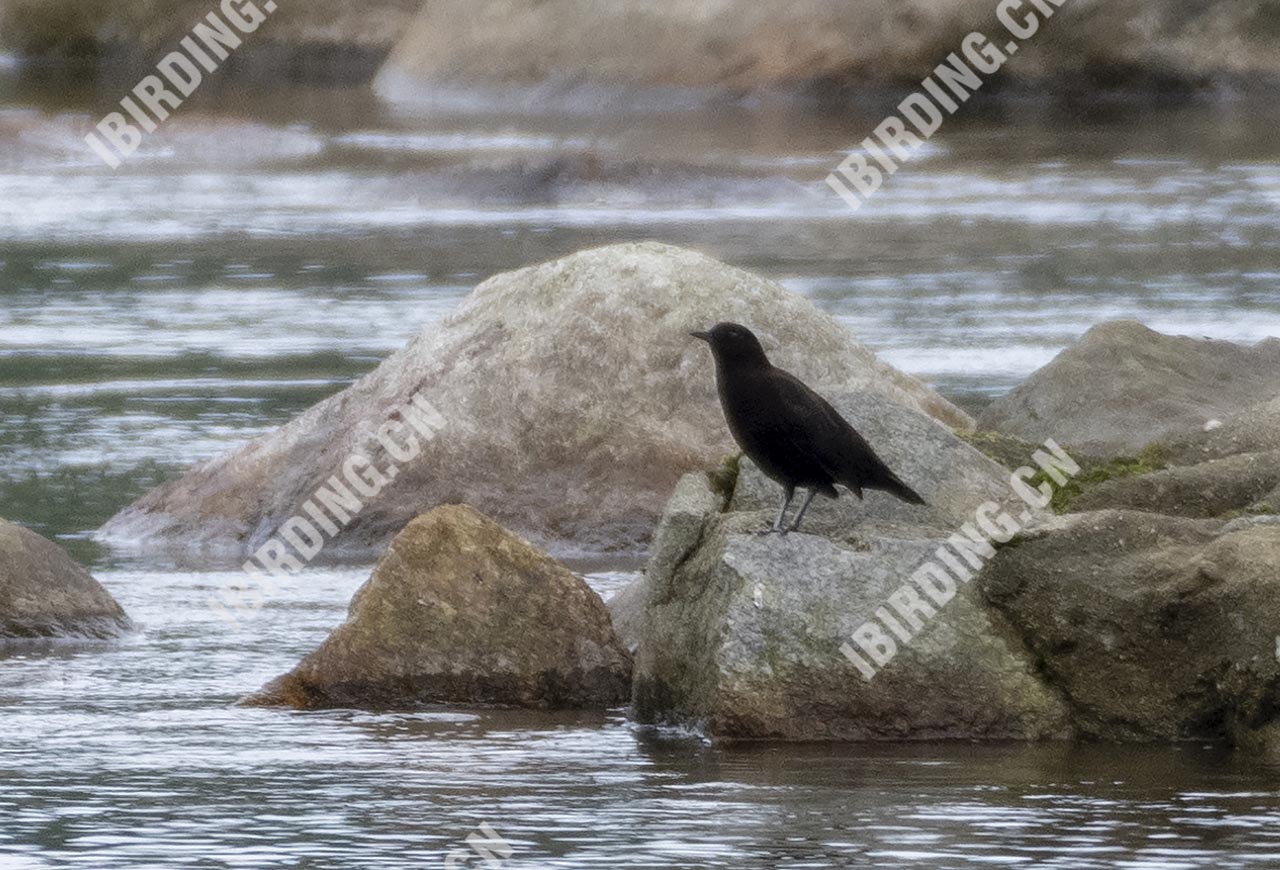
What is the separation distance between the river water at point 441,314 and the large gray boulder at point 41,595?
156 millimetres

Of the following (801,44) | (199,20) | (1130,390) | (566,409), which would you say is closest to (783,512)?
(566,409)

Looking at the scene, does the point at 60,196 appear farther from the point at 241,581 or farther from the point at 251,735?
the point at 251,735

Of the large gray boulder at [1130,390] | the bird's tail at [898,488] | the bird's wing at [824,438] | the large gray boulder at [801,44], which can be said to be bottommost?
the bird's tail at [898,488]

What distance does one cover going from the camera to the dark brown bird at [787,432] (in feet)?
29.0

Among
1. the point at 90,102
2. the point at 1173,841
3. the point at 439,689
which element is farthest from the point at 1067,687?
the point at 90,102

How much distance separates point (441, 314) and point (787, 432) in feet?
22.2

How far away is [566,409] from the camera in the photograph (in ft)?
42.8

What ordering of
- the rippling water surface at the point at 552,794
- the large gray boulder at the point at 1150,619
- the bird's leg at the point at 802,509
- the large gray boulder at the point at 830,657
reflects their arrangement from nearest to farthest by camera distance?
the rippling water surface at the point at 552,794, the large gray boulder at the point at 1150,619, the large gray boulder at the point at 830,657, the bird's leg at the point at 802,509

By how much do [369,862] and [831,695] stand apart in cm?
209

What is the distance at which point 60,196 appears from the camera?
31266 mm

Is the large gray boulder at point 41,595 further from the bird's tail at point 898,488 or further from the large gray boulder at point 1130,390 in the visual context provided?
the large gray boulder at point 1130,390

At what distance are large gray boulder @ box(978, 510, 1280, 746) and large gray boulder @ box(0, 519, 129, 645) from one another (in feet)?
12.7

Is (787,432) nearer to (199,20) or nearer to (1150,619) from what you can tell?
(1150,619)

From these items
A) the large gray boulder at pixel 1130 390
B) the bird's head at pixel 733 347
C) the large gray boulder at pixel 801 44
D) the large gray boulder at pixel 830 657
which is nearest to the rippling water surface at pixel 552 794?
the large gray boulder at pixel 830 657
